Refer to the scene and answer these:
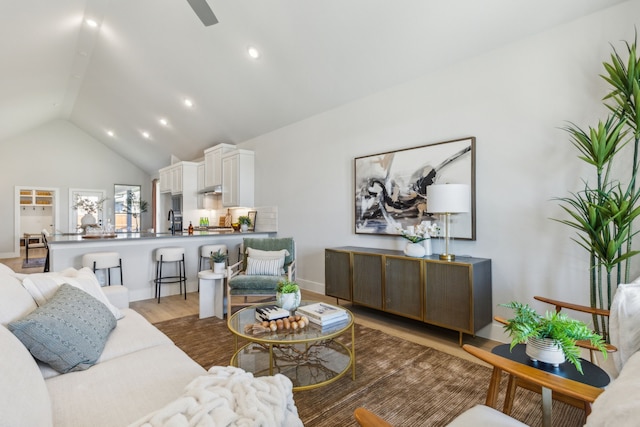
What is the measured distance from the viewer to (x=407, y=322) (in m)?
3.71

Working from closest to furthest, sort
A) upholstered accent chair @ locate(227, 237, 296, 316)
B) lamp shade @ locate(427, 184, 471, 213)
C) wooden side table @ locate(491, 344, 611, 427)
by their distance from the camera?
wooden side table @ locate(491, 344, 611, 427)
lamp shade @ locate(427, 184, 471, 213)
upholstered accent chair @ locate(227, 237, 296, 316)

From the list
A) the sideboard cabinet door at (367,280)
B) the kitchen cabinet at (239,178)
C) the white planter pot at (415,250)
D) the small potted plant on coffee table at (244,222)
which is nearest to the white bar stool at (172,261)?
the small potted plant on coffee table at (244,222)

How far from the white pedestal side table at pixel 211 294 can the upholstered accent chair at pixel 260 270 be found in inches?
5.2

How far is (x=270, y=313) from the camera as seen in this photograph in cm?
245

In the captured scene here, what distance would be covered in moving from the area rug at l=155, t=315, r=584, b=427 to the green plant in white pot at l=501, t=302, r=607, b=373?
2.76 feet

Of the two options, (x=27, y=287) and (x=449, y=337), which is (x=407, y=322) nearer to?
(x=449, y=337)

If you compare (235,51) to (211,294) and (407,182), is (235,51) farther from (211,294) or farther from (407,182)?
(211,294)

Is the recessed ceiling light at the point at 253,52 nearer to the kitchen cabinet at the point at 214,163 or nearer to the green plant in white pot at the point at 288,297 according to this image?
the kitchen cabinet at the point at 214,163

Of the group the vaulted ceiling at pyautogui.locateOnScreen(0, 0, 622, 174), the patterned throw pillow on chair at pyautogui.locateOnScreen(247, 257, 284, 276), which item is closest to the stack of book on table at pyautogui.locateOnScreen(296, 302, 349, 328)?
the patterned throw pillow on chair at pyautogui.locateOnScreen(247, 257, 284, 276)

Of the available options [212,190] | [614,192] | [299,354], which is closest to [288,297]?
[299,354]

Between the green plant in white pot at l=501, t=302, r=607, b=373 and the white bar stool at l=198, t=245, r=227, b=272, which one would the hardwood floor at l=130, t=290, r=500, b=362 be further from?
the green plant in white pot at l=501, t=302, r=607, b=373

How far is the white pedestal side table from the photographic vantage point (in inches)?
154

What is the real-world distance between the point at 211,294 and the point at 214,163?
3790 millimetres

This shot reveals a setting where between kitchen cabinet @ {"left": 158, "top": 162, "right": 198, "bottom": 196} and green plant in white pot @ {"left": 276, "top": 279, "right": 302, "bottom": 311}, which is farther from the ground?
kitchen cabinet @ {"left": 158, "top": 162, "right": 198, "bottom": 196}
